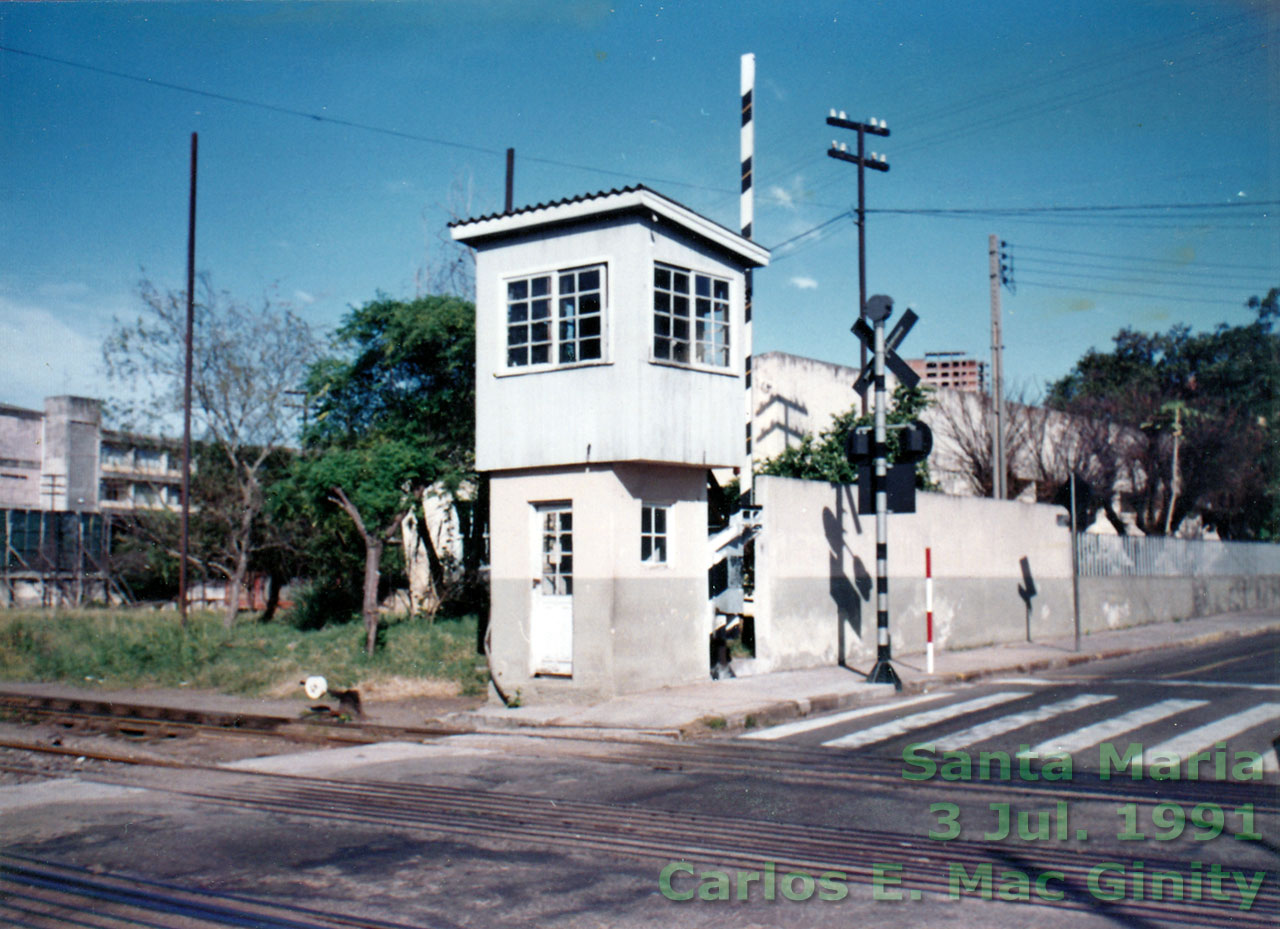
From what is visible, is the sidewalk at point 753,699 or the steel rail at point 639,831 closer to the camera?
the steel rail at point 639,831

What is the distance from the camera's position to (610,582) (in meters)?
12.9

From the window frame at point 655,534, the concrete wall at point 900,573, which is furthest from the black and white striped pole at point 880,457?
the window frame at point 655,534

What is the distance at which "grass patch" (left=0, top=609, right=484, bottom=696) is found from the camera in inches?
605

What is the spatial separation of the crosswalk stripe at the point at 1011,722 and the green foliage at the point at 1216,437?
23107 mm

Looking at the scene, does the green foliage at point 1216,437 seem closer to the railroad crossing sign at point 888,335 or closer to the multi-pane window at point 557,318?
the railroad crossing sign at point 888,335

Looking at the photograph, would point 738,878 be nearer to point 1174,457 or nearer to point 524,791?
point 524,791

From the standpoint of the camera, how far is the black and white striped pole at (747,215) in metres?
15.1

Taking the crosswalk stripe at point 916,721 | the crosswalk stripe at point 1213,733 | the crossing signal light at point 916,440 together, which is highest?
the crossing signal light at point 916,440

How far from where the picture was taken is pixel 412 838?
6.61 meters

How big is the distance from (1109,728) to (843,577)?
6.77m

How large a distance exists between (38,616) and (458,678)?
45.7 ft

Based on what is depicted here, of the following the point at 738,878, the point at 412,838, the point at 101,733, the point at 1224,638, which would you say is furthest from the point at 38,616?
the point at 1224,638

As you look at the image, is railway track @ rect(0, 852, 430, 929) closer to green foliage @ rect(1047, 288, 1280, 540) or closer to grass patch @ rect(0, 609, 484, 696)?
grass patch @ rect(0, 609, 484, 696)

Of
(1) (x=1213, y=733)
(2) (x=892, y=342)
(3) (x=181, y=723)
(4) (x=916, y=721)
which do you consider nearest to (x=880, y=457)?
(2) (x=892, y=342)
